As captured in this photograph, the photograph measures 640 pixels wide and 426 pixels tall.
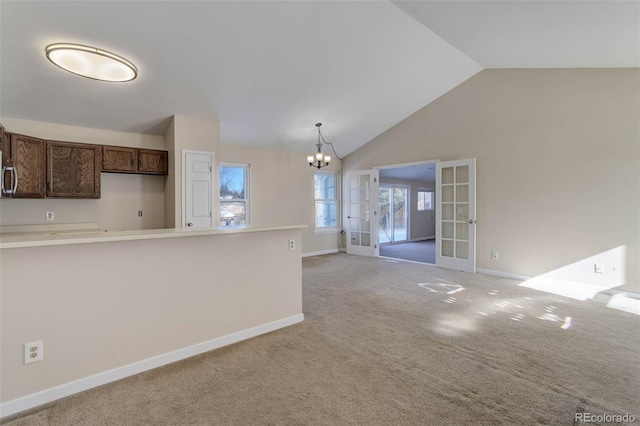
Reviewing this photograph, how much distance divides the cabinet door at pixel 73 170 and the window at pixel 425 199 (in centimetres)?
925

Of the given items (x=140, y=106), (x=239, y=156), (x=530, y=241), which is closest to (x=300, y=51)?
(x=140, y=106)

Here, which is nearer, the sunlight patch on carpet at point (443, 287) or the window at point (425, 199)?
the sunlight patch on carpet at point (443, 287)

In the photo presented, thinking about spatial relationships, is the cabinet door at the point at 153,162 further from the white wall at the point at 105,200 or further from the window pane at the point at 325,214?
the window pane at the point at 325,214

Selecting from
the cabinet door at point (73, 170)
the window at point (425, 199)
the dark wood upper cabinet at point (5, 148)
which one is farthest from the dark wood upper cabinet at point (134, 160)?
the window at point (425, 199)

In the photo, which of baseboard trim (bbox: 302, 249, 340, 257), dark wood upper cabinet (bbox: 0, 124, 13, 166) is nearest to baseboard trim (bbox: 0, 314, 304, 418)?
dark wood upper cabinet (bbox: 0, 124, 13, 166)

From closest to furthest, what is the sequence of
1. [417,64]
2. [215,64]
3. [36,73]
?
[36,73], [215,64], [417,64]

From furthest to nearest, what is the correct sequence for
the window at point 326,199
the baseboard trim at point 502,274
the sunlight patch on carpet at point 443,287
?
the window at point 326,199 < the baseboard trim at point 502,274 < the sunlight patch on carpet at point 443,287

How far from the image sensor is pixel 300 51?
3830 mm

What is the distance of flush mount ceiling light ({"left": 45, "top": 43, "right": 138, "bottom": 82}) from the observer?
2861mm

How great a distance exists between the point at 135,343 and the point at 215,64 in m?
3.12

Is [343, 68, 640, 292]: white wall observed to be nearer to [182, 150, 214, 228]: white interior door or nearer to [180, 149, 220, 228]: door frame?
[180, 149, 220, 228]: door frame

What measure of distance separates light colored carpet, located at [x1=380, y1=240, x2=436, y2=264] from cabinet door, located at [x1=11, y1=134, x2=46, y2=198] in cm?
646

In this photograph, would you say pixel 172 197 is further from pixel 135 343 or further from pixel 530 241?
pixel 530 241

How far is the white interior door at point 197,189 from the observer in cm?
473
